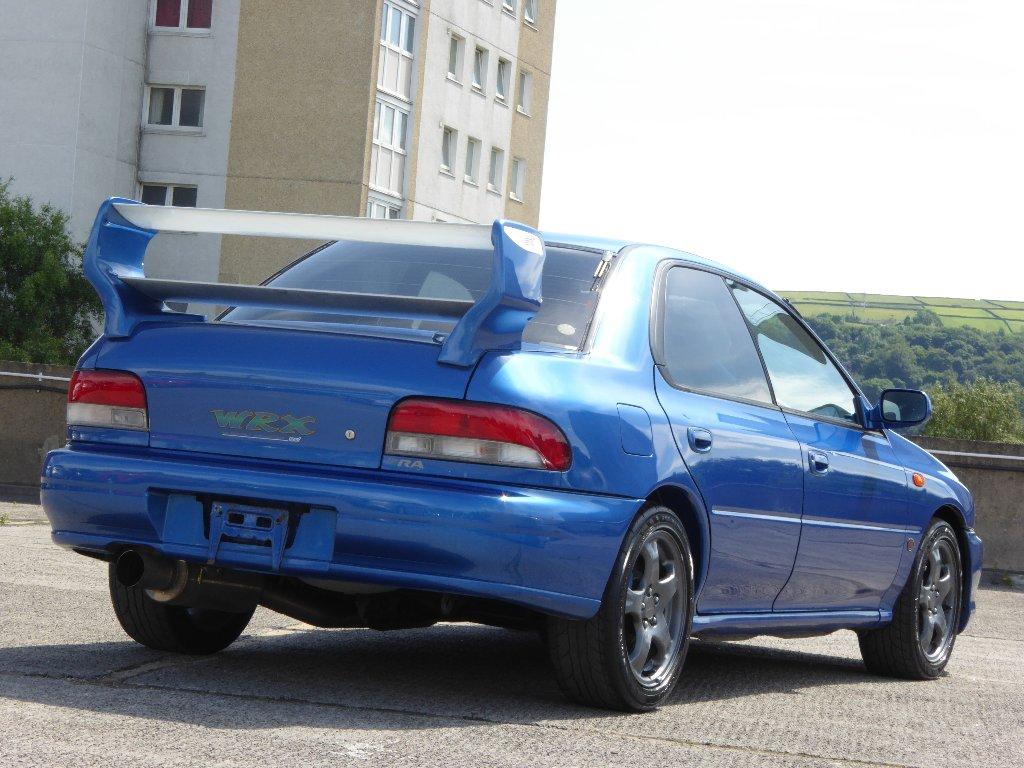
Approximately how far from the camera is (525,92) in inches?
2217

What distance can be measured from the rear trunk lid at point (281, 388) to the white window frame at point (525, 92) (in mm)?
51374

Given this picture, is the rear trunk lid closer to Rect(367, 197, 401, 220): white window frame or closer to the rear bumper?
the rear bumper

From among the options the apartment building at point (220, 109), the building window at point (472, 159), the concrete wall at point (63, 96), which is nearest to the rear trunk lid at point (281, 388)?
the apartment building at point (220, 109)

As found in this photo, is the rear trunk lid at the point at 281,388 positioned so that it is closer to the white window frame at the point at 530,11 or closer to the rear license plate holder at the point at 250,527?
the rear license plate holder at the point at 250,527

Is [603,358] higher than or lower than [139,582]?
higher

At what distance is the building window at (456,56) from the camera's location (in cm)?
5209

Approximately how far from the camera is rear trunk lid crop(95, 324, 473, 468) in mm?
4945

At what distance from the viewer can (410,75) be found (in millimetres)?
49688

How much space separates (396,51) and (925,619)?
43325mm

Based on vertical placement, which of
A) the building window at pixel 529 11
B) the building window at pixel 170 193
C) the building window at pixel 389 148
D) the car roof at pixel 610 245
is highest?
the building window at pixel 529 11

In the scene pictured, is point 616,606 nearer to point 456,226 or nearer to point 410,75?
point 456,226

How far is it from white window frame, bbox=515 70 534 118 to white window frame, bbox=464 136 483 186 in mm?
3211

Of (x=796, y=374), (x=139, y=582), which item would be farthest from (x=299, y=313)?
(x=796, y=374)

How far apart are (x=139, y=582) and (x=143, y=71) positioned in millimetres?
45845
